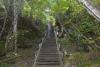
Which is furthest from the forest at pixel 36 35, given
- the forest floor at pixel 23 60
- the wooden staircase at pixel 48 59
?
the wooden staircase at pixel 48 59

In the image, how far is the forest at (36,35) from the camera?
652 inches

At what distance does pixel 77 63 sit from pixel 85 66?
106 cm

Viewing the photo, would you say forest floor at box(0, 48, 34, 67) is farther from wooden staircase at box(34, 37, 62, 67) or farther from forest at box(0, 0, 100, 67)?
wooden staircase at box(34, 37, 62, 67)

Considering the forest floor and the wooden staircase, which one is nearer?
the wooden staircase

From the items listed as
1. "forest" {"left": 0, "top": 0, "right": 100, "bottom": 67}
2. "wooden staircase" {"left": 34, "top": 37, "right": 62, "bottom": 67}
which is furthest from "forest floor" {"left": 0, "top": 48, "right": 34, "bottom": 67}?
"wooden staircase" {"left": 34, "top": 37, "right": 62, "bottom": 67}

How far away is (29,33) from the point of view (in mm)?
24656

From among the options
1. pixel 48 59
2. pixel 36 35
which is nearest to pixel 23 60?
pixel 48 59

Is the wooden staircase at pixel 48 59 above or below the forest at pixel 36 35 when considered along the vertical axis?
below

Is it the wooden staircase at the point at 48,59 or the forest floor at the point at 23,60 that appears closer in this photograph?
the wooden staircase at the point at 48,59

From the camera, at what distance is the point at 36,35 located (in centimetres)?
2675

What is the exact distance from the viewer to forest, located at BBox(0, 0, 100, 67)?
16.6 meters

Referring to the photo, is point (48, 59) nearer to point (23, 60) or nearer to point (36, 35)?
point (23, 60)

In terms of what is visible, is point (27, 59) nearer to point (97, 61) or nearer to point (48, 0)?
point (97, 61)

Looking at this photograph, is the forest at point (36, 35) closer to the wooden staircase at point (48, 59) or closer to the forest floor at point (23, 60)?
the forest floor at point (23, 60)
